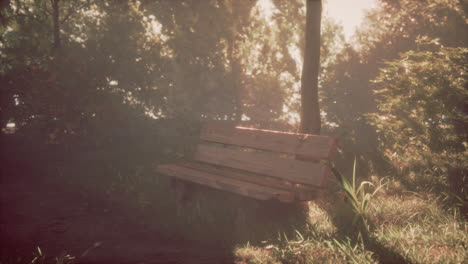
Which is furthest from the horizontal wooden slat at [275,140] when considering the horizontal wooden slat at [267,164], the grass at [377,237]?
the grass at [377,237]

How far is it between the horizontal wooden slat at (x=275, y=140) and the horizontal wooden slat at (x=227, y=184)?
23.0 inches

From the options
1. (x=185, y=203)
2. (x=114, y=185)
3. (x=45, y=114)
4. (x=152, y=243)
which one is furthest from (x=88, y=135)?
(x=152, y=243)

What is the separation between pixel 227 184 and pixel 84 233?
2.22m

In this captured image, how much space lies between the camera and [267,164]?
4.41m

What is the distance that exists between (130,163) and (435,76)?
7609 mm

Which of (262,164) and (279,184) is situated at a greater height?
(262,164)

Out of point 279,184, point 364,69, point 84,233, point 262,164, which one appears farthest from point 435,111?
point 364,69

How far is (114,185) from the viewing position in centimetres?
707

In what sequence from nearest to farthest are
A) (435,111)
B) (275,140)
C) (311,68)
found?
(435,111) → (275,140) → (311,68)

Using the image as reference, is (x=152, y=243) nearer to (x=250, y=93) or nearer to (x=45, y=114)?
(x=45, y=114)

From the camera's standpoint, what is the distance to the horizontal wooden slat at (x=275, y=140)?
12.1 feet

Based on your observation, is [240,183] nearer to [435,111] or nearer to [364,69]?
[435,111]

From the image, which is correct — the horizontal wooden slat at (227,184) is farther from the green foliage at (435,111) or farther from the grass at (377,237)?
the green foliage at (435,111)

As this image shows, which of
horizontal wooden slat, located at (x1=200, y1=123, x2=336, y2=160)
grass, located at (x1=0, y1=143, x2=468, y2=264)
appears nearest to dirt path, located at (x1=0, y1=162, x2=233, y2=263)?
grass, located at (x1=0, y1=143, x2=468, y2=264)
